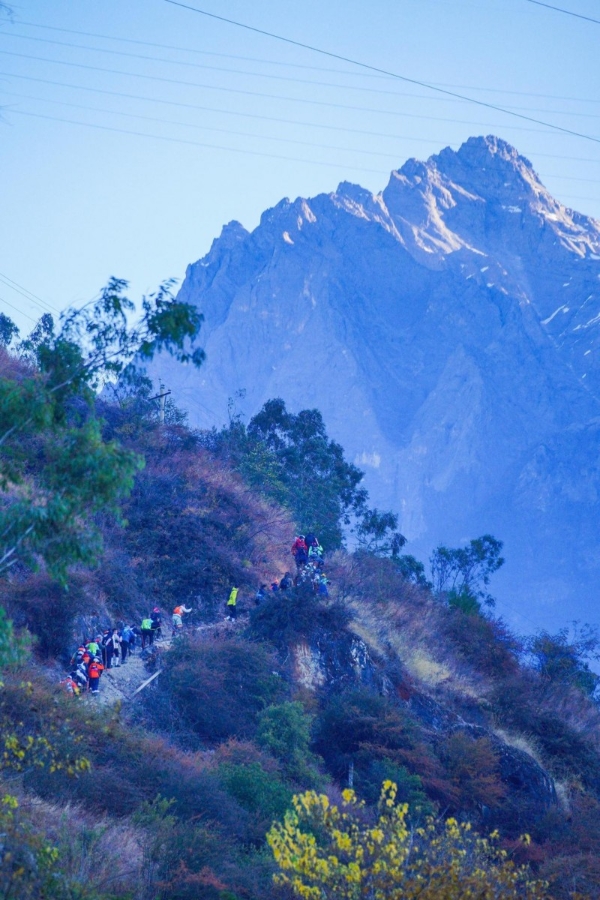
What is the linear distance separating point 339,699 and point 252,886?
1245 centimetres

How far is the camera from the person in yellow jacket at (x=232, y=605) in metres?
30.1

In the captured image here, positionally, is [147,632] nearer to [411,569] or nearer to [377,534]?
[411,569]

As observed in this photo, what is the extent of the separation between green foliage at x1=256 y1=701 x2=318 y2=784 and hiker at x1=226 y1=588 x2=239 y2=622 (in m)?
7.46

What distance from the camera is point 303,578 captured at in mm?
31047

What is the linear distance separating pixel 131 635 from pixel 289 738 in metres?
6.40

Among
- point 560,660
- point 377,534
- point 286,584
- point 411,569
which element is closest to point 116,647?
point 286,584

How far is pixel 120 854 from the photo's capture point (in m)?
12.6

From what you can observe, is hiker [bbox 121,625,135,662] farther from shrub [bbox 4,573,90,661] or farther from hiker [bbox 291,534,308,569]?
hiker [bbox 291,534,308,569]

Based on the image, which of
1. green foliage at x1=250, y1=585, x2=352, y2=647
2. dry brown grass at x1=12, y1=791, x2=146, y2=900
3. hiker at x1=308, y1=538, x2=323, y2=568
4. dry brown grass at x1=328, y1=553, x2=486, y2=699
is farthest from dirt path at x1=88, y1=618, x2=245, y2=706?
dry brown grass at x1=328, y1=553, x2=486, y2=699

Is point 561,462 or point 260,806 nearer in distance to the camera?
point 260,806

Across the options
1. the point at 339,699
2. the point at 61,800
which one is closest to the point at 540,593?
the point at 339,699

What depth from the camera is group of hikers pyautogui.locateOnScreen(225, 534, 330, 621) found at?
30375 mm

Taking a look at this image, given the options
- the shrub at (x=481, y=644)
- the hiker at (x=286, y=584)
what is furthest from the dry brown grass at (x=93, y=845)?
the shrub at (x=481, y=644)

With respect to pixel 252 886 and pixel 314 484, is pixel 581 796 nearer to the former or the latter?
pixel 252 886
